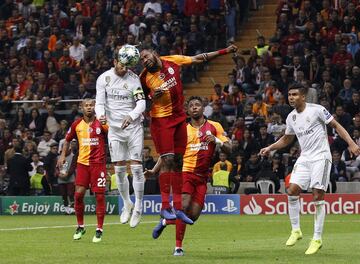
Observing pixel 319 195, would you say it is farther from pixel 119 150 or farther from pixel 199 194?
pixel 119 150

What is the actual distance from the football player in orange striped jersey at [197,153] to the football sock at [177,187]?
82 cm

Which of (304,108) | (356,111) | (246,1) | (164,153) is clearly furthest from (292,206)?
(246,1)

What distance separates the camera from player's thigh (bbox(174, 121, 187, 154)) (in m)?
16.3

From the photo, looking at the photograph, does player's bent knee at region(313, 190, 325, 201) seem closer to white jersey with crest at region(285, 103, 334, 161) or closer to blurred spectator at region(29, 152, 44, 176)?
white jersey with crest at region(285, 103, 334, 161)

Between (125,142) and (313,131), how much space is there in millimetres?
4852

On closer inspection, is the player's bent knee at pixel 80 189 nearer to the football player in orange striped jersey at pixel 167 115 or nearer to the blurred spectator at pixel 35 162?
the football player in orange striped jersey at pixel 167 115

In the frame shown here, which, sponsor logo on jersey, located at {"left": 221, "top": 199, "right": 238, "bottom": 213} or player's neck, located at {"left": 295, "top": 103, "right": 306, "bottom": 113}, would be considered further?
sponsor logo on jersey, located at {"left": 221, "top": 199, "right": 238, "bottom": 213}

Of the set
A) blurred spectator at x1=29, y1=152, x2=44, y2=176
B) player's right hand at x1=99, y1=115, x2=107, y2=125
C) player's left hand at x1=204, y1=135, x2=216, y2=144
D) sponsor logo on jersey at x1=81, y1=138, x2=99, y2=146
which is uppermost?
player's right hand at x1=99, y1=115, x2=107, y2=125

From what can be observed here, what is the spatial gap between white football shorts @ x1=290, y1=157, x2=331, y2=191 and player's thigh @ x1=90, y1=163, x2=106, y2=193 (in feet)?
13.4

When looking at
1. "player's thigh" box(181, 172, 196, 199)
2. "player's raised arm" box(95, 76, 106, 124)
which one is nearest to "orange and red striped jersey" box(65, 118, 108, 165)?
"player's raised arm" box(95, 76, 106, 124)

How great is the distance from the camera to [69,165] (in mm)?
32156

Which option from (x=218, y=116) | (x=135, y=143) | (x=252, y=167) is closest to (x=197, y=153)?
(x=135, y=143)

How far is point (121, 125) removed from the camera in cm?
1972

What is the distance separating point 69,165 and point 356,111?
8422 millimetres
